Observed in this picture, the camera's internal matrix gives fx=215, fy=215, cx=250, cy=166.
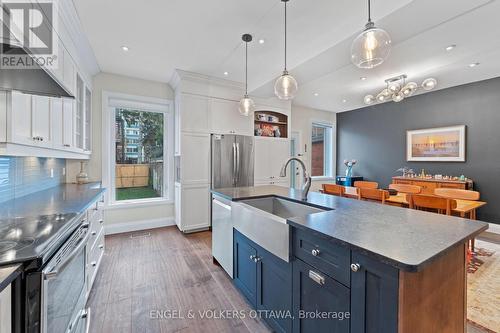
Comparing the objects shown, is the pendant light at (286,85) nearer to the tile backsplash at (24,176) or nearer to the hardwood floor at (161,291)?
the hardwood floor at (161,291)

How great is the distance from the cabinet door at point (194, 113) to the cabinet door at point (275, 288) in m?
2.88

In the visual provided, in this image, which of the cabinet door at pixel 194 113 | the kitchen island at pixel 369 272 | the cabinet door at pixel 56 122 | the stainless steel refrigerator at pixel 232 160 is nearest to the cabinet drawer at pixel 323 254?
the kitchen island at pixel 369 272

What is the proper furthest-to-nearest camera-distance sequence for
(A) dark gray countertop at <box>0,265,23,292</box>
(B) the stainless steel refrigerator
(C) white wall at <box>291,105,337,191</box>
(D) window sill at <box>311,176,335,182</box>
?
(D) window sill at <box>311,176,335,182</box> < (C) white wall at <box>291,105,337,191</box> < (B) the stainless steel refrigerator < (A) dark gray countertop at <box>0,265,23,292</box>

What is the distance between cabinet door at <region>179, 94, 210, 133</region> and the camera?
3893 millimetres

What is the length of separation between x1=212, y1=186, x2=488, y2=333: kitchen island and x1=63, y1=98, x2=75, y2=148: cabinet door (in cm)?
219

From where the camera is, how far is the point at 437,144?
15.8ft

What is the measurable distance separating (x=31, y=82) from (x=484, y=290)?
4.42 m

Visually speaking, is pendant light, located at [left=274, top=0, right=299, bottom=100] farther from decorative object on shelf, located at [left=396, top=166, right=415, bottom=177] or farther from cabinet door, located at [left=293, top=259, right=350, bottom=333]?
decorative object on shelf, located at [left=396, top=166, right=415, bottom=177]

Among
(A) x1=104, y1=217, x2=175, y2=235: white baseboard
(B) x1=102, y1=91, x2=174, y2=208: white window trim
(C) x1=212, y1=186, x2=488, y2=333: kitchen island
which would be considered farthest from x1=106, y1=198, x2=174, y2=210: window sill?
(C) x1=212, y1=186, x2=488, y2=333: kitchen island

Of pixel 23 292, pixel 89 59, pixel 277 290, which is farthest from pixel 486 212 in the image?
pixel 89 59

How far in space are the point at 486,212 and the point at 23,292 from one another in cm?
644

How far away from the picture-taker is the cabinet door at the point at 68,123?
7.37 feet

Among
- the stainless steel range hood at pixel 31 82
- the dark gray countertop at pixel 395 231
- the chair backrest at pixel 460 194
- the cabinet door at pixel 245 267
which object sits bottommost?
the cabinet door at pixel 245 267

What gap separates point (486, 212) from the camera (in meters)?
4.17
